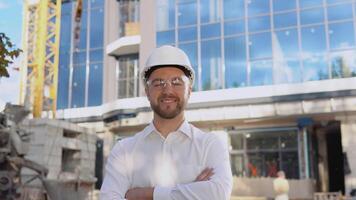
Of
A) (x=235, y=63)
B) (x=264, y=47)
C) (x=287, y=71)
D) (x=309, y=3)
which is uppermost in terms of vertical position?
(x=309, y=3)

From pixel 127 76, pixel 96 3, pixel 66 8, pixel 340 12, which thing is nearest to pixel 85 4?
pixel 96 3

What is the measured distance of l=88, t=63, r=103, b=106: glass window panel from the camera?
109 ft

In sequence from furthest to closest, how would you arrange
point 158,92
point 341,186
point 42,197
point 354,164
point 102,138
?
point 102,138, point 341,186, point 354,164, point 42,197, point 158,92

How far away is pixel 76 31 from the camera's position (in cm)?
3619

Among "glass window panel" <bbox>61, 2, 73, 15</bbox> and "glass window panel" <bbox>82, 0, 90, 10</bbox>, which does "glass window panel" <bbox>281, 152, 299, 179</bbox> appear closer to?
"glass window panel" <bbox>82, 0, 90, 10</bbox>

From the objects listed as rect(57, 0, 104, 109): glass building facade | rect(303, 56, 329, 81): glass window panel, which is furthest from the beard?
rect(57, 0, 104, 109): glass building facade

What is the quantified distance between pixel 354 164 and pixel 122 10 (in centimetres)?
1923

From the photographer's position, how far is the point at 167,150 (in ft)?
8.93

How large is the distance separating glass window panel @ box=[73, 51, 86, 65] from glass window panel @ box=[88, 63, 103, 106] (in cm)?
107

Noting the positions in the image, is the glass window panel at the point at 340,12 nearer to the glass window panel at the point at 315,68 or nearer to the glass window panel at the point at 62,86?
the glass window panel at the point at 315,68

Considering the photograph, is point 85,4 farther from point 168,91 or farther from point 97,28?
point 168,91

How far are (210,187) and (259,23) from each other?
79.8 ft

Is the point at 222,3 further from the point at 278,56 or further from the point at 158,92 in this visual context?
the point at 158,92

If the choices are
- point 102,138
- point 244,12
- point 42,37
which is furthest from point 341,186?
point 42,37
